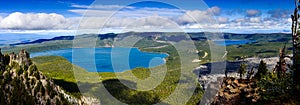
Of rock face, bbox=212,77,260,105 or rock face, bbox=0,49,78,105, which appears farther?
rock face, bbox=0,49,78,105

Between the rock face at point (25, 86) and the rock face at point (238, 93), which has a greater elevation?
the rock face at point (238, 93)

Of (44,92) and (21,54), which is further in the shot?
(21,54)

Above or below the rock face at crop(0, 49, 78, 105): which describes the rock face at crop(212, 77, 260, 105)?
above

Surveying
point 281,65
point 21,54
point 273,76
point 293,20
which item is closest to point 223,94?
point 281,65

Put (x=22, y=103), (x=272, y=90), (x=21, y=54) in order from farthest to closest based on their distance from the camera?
(x=21, y=54) → (x=22, y=103) → (x=272, y=90)

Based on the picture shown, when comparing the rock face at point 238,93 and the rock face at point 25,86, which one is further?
the rock face at point 25,86

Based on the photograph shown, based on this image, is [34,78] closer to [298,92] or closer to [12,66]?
[12,66]
